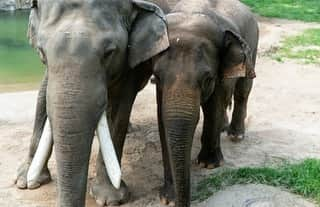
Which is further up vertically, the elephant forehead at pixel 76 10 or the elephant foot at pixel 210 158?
the elephant forehead at pixel 76 10

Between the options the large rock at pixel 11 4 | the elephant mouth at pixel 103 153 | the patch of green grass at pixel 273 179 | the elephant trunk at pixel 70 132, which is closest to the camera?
the elephant trunk at pixel 70 132

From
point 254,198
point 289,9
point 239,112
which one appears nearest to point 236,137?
point 239,112

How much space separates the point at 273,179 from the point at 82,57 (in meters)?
2.21

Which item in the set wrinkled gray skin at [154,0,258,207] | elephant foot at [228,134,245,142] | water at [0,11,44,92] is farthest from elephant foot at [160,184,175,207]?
water at [0,11,44,92]

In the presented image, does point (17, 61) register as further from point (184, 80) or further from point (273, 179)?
point (184, 80)

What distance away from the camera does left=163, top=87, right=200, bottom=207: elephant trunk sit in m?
4.01

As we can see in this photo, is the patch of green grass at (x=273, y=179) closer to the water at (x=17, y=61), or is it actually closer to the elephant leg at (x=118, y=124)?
the elephant leg at (x=118, y=124)

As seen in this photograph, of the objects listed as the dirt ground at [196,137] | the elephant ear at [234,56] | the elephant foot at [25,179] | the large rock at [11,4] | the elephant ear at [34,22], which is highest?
the elephant ear at [34,22]

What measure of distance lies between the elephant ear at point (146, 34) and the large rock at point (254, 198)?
1257mm

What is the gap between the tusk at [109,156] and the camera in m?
3.44

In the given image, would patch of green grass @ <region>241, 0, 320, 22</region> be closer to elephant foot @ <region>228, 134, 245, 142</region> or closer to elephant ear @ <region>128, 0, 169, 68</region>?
elephant foot @ <region>228, 134, 245, 142</region>

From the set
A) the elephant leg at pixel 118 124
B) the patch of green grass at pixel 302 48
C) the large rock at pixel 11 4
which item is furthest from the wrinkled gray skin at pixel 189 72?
→ the large rock at pixel 11 4

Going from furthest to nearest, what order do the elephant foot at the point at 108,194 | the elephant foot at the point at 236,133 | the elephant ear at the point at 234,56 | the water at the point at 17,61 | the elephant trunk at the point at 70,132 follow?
the water at the point at 17,61
the elephant foot at the point at 236,133
the elephant foot at the point at 108,194
the elephant ear at the point at 234,56
the elephant trunk at the point at 70,132

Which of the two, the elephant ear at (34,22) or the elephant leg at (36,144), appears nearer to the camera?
the elephant ear at (34,22)
